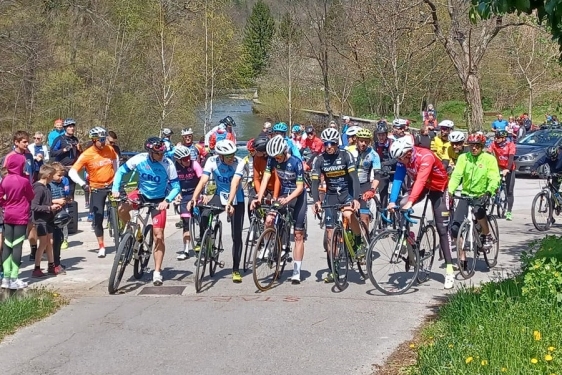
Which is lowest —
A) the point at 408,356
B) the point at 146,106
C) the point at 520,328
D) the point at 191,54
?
the point at 408,356

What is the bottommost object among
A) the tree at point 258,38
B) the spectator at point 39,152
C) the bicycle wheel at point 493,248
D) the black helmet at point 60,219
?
the bicycle wheel at point 493,248

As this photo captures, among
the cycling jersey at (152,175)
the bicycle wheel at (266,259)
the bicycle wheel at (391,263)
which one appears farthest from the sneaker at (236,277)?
the bicycle wheel at (391,263)

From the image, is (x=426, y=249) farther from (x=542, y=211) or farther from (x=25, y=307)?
(x=542, y=211)

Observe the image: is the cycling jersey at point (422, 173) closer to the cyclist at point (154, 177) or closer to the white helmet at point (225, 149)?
the white helmet at point (225, 149)

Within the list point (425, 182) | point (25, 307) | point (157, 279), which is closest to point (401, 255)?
point (425, 182)

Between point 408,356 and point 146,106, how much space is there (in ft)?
89.1

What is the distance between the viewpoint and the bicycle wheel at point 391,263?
8.90m

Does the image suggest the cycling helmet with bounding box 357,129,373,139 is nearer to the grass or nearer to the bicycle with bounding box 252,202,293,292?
the bicycle with bounding box 252,202,293,292

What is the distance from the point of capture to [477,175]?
384 inches

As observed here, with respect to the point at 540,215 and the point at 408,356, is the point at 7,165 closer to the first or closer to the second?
the point at 408,356

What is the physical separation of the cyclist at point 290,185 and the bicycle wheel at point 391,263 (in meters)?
1.03

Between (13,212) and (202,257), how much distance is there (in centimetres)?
243

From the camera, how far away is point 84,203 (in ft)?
62.7

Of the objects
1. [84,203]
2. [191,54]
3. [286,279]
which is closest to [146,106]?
[191,54]
